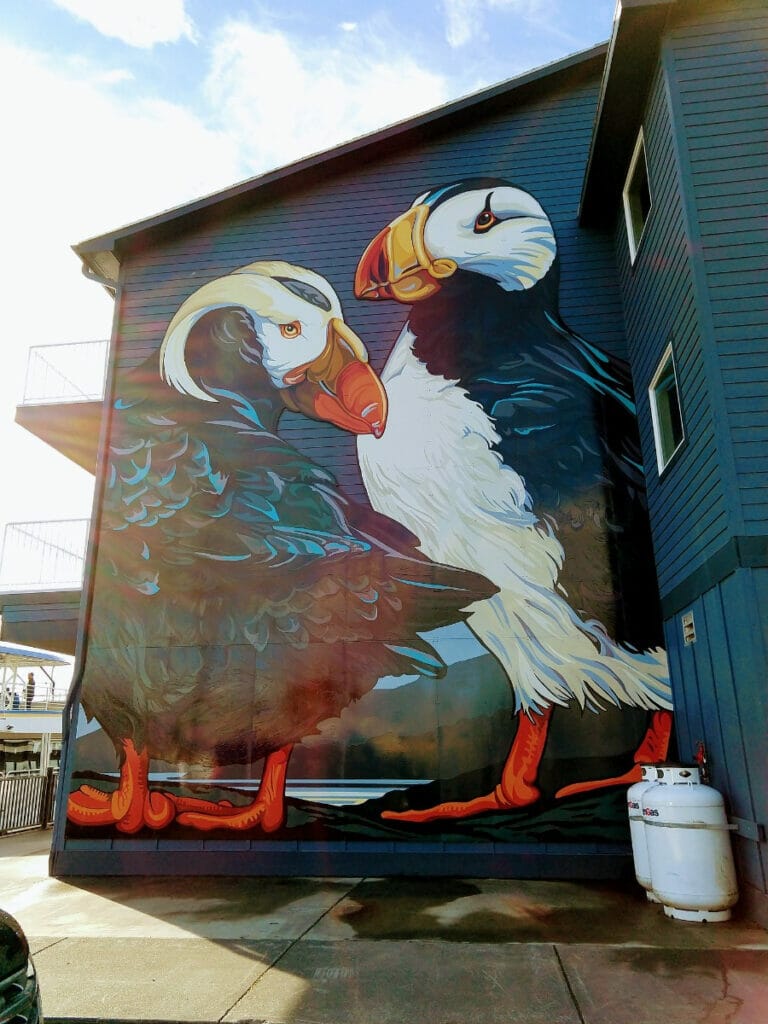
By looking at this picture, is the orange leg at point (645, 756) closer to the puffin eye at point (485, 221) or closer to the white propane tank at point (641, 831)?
the white propane tank at point (641, 831)

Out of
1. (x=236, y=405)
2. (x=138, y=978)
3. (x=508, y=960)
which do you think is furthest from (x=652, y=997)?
(x=236, y=405)

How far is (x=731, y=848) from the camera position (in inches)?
234

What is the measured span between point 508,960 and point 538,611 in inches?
161

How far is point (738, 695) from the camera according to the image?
593 cm

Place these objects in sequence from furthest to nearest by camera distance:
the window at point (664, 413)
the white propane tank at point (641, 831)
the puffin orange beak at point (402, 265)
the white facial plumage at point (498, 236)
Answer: the puffin orange beak at point (402, 265) → the white facial plumage at point (498, 236) → the window at point (664, 413) → the white propane tank at point (641, 831)

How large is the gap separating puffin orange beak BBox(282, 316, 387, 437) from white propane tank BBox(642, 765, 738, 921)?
5.41 metres

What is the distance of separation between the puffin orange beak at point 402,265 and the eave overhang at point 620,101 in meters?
2.13

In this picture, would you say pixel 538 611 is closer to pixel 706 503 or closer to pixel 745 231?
pixel 706 503

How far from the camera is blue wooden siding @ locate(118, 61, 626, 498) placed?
9578 millimetres

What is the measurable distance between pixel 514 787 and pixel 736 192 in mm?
6773

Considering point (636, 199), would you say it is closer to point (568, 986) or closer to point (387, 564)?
point (387, 564)

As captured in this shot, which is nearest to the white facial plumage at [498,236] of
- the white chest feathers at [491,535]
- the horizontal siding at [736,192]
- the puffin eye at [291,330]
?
the white chest feathers at [491,535]

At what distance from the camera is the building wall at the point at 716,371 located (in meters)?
5.86

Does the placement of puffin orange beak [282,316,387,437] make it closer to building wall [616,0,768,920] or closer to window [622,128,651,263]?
building wall [616,0,768,920]
